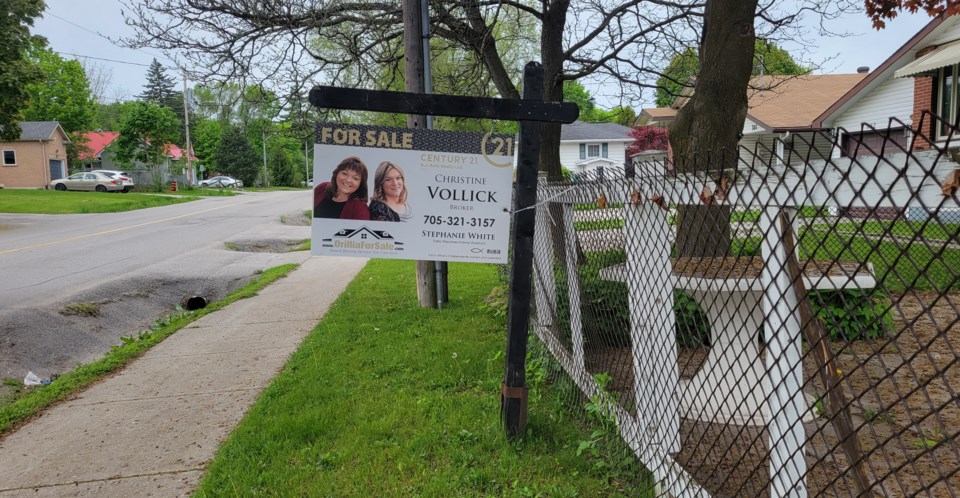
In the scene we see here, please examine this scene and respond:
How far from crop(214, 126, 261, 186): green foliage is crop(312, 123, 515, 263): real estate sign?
68.7 m

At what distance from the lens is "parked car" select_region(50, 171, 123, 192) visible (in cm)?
3984

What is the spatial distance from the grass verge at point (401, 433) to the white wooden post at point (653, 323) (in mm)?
472

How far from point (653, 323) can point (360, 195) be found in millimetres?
1740

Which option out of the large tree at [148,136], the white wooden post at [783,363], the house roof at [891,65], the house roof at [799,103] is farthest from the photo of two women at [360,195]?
the large tree at [148,136]

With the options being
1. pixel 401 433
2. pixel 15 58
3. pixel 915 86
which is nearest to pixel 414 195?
pixel 401 433

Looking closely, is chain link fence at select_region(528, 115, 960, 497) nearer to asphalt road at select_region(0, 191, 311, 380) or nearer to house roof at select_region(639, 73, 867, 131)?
asphalt road at select_region(0, 191, 311, 380)

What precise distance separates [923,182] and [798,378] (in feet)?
2.64

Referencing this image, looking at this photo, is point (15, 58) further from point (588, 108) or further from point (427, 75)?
point (588, 108)

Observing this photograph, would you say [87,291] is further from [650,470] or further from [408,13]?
[650,470]

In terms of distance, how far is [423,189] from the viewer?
3650mm

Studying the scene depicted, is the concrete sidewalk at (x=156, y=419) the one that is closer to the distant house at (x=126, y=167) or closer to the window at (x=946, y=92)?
the window at (x=946, y=92)

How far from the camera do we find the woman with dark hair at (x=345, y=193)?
356 cm

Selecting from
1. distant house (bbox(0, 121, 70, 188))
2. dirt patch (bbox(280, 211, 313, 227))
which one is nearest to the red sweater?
dirt patch (bbox(280, 211, 313, 227))

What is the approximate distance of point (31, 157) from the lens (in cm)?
4406
